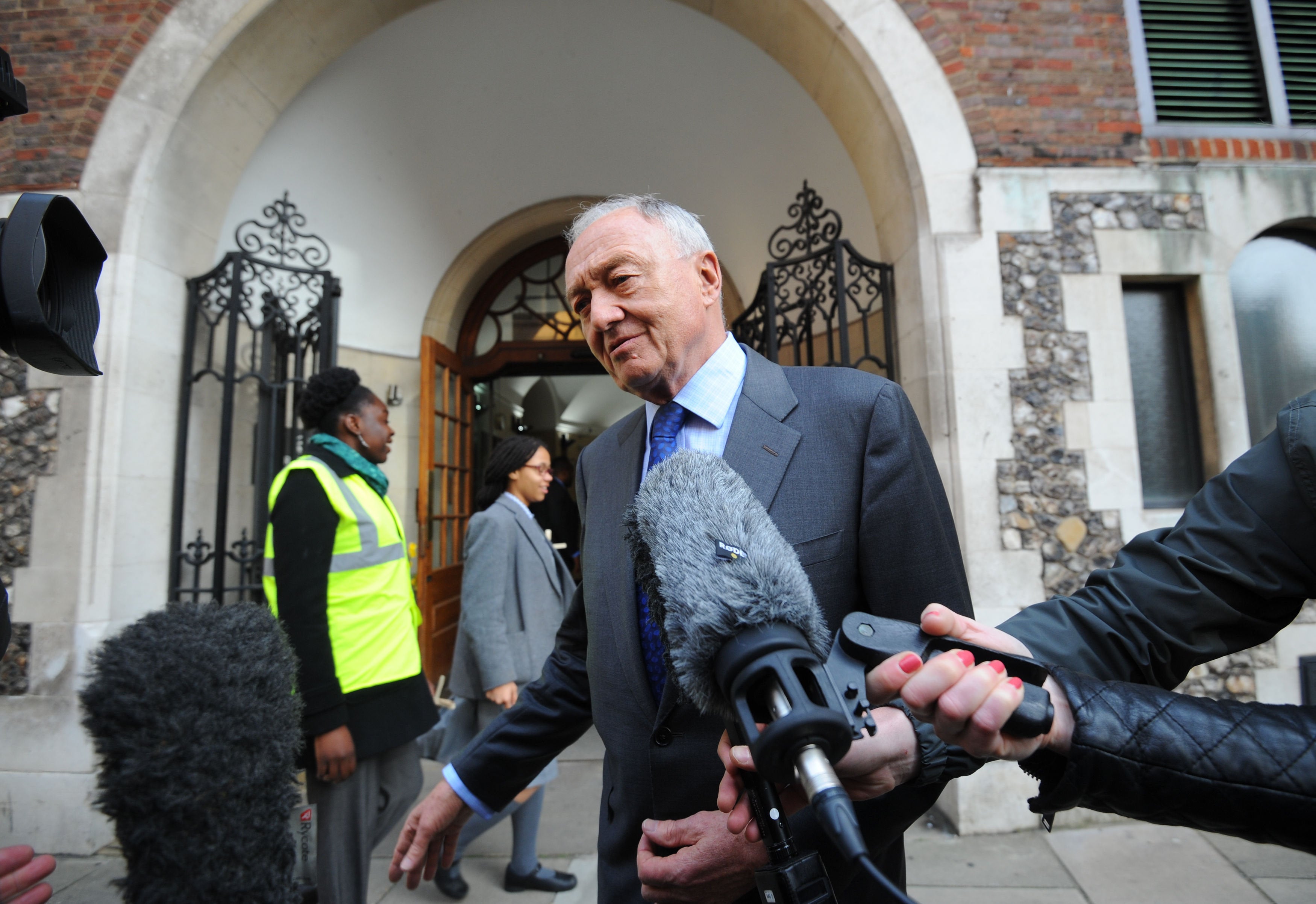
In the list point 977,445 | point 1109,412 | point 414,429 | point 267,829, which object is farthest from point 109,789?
point 414,429

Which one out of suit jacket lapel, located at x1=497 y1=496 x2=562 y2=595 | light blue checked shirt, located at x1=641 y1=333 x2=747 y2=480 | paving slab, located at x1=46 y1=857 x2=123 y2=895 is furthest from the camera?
suit jacket lapel, located at x1=497 y1=496 x2=562 y2=595

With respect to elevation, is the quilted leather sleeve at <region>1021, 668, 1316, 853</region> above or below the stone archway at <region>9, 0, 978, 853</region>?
below

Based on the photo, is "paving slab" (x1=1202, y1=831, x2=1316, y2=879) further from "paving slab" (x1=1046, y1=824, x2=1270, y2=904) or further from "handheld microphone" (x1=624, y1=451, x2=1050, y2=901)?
"handheld microphone" (x1=624, y1=451, x2=1050, y2=901)

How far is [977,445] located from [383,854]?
3.81 m

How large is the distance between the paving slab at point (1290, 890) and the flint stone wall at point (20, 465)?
6.04 m

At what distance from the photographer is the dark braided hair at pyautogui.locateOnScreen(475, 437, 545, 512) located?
3600 millimetres

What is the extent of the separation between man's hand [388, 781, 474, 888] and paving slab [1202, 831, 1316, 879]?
3405 mm

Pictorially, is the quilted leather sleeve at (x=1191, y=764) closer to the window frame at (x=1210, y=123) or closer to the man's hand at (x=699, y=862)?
the man's hand at (x=699, y=862)

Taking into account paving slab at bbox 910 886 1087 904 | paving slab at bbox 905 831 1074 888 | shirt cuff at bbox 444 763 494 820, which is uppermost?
shirt cuff at bbox 444 763 494 820

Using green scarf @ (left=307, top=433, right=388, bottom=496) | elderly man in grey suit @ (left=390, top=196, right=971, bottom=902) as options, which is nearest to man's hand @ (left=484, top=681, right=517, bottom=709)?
green scarf @ (left=307, top=433, right=388, bottom=496)

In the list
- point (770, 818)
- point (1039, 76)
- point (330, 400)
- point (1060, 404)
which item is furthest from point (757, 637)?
point (1039, 76)

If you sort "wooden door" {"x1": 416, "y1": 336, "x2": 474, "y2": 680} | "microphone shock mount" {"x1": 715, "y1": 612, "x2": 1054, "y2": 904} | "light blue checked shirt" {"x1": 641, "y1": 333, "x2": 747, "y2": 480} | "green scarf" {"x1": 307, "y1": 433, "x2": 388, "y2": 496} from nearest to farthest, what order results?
"microphone shock mount" {"x1": 715, "y1": 612, "x2": 1054, "y2": 904}, "light blue checked shirt" {"x1": 641, "y1": 333, "x2": 747, "y2": 480}, "green scarf" {"x1": 307, "y1": 433, "x2": 388, "y2": 496}, "wooden door" {"x1": 416, "y1": 336, "x2": 474, "y2": 680}

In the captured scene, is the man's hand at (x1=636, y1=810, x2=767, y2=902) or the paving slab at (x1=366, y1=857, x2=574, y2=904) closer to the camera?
the man's hand at (x1=636, y1=810, x2=767, y2=902)

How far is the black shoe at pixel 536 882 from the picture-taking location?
126 inches
